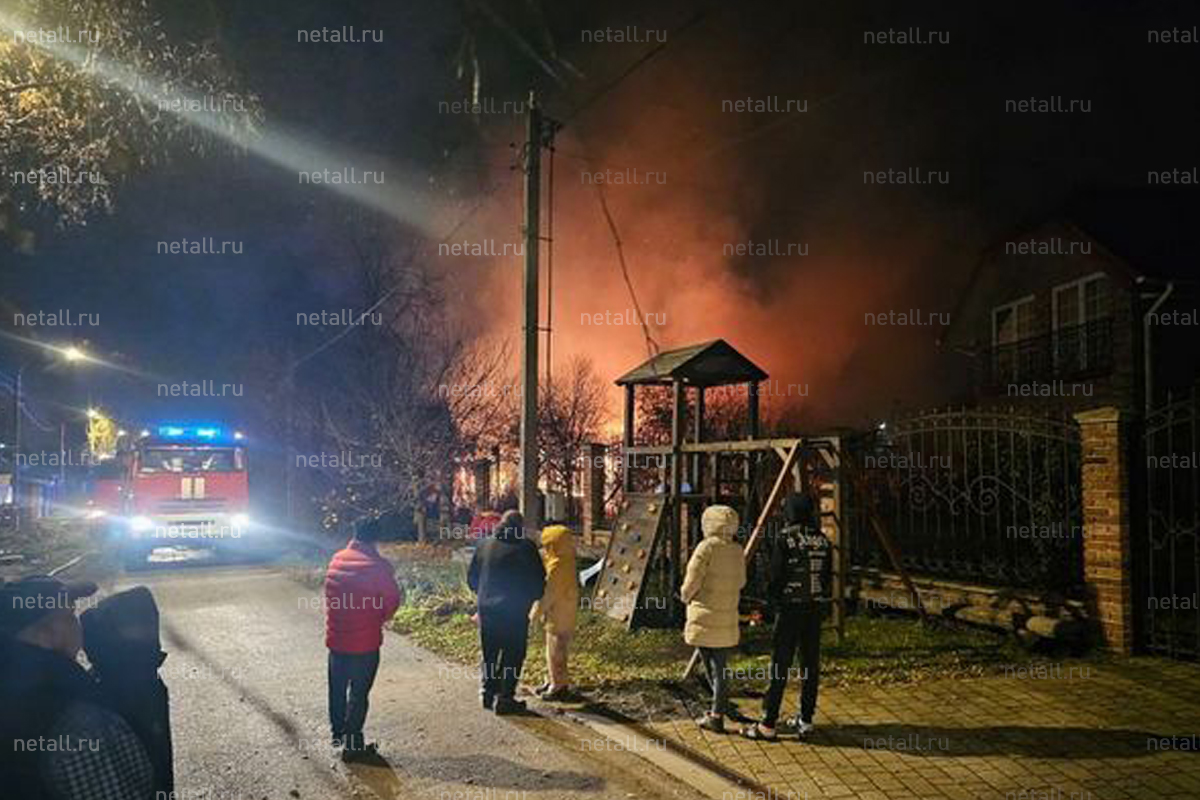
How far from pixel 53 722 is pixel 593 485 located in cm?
1484

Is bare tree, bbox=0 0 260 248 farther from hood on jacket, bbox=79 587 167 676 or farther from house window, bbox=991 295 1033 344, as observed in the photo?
house window, bbox=991 295 1033 344

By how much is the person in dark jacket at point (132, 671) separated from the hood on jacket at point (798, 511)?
463cm

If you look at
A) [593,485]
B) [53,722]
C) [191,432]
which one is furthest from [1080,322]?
[53,722]

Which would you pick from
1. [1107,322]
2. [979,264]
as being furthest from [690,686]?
[979,264]

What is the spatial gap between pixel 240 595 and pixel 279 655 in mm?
4795

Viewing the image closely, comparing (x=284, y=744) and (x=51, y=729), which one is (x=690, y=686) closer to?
(x=284, y=744)

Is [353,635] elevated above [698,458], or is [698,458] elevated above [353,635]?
[698,458]

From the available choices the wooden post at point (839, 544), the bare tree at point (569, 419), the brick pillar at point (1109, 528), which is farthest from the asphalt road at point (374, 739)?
the bare tree at point (569, 419)

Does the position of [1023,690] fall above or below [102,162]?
below

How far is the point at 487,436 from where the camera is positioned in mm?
25625

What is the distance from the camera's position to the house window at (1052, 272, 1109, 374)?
20531 mm

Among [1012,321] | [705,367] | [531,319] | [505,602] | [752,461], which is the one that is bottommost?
[505,602]

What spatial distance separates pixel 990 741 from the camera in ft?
19.9

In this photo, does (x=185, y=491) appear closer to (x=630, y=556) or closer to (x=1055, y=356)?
(x=630, y=556)
